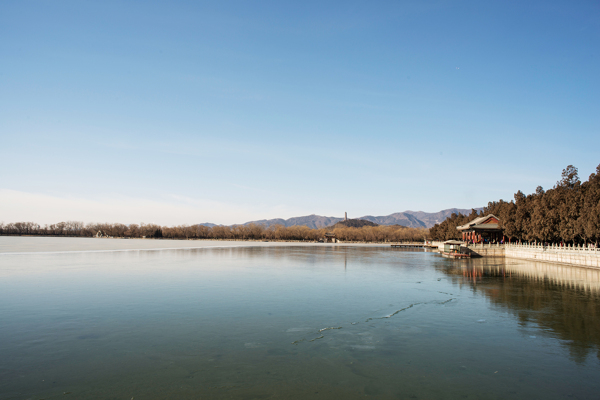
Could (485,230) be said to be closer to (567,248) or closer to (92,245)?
(567,248)

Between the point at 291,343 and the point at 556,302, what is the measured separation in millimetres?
15077

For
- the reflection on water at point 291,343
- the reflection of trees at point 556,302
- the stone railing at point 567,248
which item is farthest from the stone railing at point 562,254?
the reflection on water at point 291,343

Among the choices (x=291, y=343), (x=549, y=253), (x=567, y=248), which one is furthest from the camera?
(x=549, y=253)

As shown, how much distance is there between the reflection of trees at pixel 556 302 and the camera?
12.0 meters

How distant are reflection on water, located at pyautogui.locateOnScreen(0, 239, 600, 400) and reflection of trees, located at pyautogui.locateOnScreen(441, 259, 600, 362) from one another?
0.09 metres

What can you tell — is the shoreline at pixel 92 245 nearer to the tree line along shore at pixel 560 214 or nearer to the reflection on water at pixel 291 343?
the reflection on water at pixel 291 343

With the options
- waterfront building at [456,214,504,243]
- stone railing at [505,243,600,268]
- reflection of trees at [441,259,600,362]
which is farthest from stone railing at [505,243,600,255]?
waterfront building at [456,214,504,243]

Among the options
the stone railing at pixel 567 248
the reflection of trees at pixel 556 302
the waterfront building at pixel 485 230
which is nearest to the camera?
the reflection of trees at pixel 556 302

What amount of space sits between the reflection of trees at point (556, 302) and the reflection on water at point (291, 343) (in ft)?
0.29

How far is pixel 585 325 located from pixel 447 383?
8948mm

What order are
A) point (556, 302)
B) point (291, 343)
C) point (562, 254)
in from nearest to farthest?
point (291, 343), point (556, 302), point (562, 254)

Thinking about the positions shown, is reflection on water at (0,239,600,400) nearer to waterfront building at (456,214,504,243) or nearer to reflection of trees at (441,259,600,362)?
reflection of trees at (441,259,600,362)

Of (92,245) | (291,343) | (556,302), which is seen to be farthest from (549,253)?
(92,245)

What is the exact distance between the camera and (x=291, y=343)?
1082 cm
